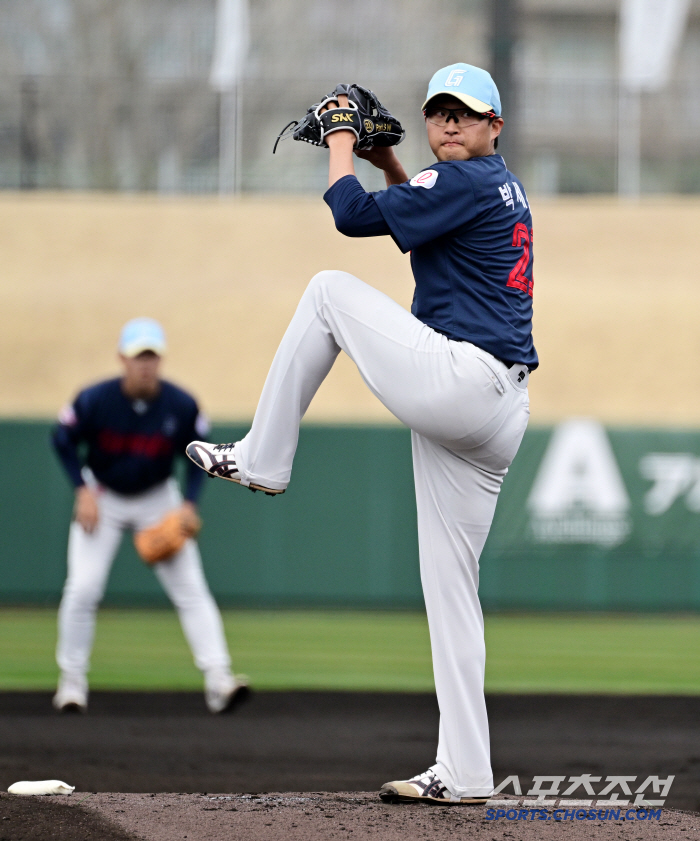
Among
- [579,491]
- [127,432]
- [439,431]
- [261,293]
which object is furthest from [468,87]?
[261,293]

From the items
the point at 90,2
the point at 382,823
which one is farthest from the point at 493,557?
the point at 90,2

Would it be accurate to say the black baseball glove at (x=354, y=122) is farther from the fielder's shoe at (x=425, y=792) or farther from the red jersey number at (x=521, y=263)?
the fielder's shoe at (x=425, y=792)

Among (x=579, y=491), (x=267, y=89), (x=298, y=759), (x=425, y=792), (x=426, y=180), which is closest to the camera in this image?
(x=426, y=180)

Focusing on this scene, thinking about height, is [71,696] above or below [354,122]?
below

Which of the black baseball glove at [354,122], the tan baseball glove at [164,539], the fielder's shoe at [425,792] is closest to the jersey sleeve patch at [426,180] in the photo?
the black baseball glove at [354,122]

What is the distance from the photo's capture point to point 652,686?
23.5ft

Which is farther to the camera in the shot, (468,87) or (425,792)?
(425,792)

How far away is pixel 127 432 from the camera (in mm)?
6211

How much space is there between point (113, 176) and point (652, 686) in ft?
41.6

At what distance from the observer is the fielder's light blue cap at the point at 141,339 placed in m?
6.04

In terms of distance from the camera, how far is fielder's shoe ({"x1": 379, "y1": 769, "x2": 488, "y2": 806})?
11.5ft

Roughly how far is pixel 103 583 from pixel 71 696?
63 centimetres

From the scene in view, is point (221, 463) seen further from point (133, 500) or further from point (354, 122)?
point (133, 500)

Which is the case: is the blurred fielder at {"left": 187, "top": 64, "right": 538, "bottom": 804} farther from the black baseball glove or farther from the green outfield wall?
the green outfield wall
